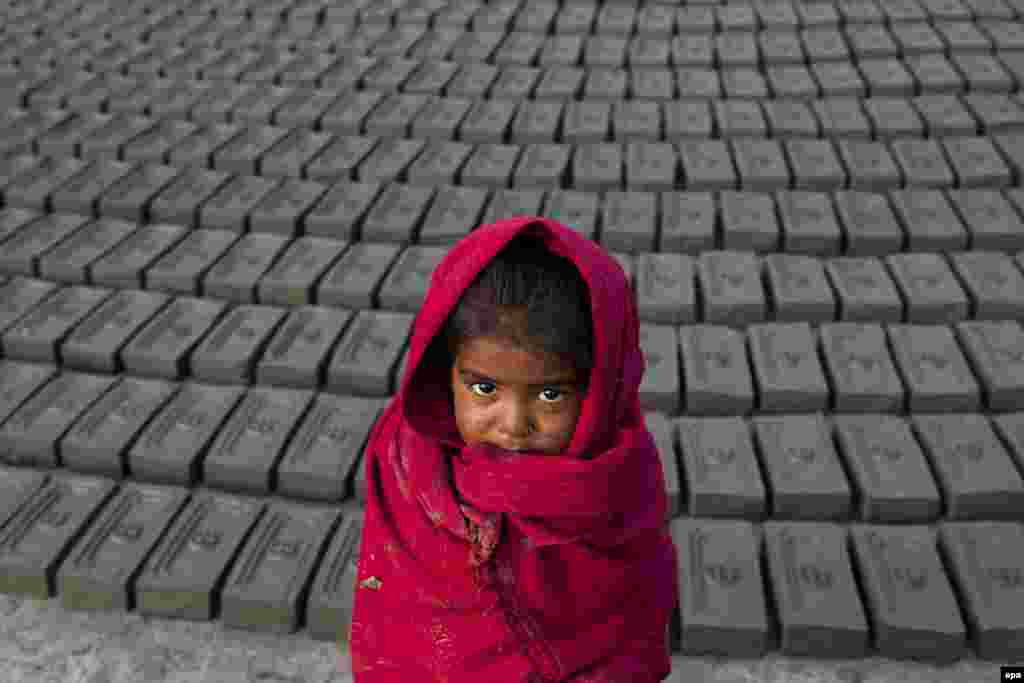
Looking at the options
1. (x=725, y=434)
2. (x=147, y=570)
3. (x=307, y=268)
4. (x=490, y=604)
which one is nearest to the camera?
(x=490, y=604)

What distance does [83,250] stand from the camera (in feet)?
11.3

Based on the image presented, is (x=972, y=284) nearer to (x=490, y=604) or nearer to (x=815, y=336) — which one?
(x=815, y=336)

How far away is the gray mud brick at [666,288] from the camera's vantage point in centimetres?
311

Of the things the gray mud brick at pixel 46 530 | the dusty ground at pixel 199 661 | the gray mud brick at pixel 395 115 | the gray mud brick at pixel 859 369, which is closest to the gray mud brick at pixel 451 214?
the gray mud brick at pixel 395 115

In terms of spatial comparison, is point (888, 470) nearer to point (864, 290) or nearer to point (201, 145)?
point (864, 290)

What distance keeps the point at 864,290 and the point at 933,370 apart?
43 centimetres

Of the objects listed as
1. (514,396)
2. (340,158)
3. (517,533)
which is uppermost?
(514,396)

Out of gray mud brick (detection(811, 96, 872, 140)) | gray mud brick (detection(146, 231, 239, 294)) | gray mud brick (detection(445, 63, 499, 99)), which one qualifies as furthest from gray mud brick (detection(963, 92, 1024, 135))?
gray mud brick (detection(146, 231, 239, 294))

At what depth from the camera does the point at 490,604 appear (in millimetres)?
1334

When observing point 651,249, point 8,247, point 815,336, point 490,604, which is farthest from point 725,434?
point 8,247

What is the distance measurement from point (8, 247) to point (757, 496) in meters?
2.80

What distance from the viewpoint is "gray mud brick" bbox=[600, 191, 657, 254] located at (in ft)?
11.3

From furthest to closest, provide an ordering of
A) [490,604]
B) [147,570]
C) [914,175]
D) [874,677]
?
[914,175]
[147,570]
[874,677]
[490,604]

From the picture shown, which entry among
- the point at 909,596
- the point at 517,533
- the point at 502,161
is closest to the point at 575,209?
the point at 502,161
